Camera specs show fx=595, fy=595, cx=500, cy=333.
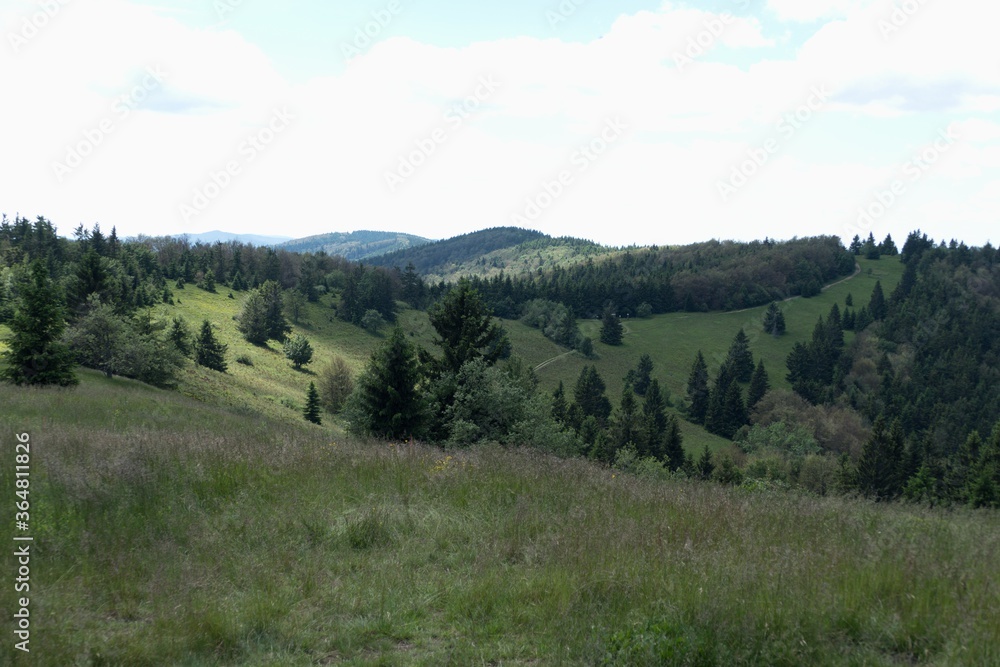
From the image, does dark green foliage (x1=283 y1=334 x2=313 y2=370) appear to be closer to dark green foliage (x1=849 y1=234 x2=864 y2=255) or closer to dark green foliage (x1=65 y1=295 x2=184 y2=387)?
dark green foliage (x1=65 y1=295 x2=184 y2=387)

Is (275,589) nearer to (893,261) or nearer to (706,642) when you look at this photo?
(706,642)

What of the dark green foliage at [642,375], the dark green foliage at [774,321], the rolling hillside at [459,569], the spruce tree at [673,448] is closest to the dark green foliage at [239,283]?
the dark green foliage at [642,375]

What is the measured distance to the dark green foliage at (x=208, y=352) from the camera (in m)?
62.5

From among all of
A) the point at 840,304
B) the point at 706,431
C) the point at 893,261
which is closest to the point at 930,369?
the point at 840,304

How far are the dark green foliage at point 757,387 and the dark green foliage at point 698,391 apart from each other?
23.4 feet

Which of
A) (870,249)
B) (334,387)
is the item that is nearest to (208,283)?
(334,387)

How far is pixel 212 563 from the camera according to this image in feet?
15.6

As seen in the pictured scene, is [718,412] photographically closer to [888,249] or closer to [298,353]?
[298,353]

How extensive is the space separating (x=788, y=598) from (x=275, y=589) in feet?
12.1

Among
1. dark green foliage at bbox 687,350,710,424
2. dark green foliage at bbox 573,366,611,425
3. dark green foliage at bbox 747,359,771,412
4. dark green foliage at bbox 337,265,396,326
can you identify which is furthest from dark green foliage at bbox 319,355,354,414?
dark green foliage at bbox 747,359,771,412

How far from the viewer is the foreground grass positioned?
3771 mm

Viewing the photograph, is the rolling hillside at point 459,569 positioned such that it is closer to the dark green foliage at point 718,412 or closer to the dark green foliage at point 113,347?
the dark green foliage at point 113,347

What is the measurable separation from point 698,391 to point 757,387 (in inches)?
408

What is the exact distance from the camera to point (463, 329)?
88.3 ft
